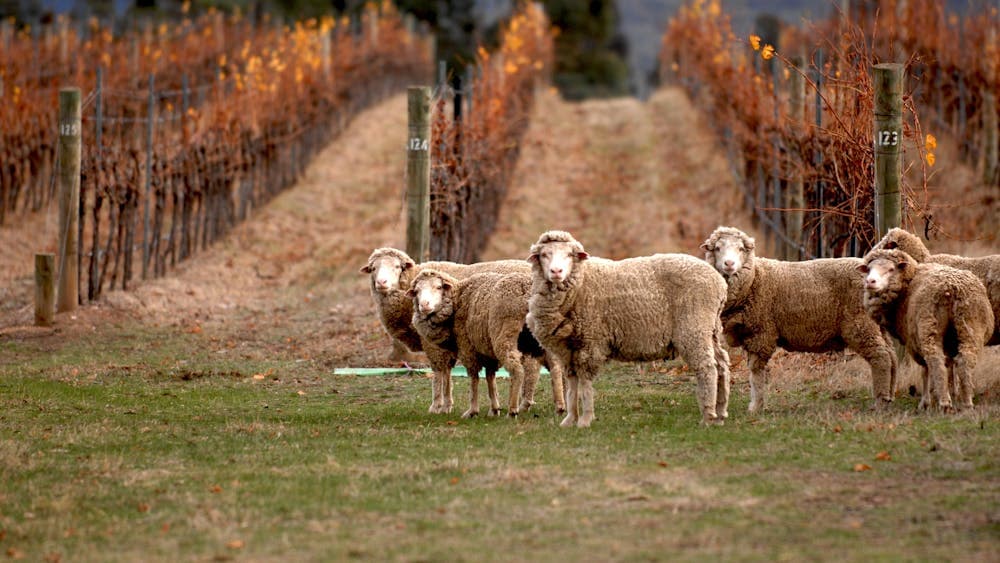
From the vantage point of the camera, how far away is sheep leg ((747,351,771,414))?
9.72 meters

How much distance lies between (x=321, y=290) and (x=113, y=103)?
929 centimetres

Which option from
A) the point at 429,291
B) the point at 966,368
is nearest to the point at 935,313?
the point at 966,368

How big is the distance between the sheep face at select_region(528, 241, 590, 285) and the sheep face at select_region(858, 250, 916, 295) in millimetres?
1929

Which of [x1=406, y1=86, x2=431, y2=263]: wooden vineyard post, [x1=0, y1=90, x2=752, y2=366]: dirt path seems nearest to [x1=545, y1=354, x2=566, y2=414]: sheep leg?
[x1=0, y1=90, x2=752, y2=366]: dirt path

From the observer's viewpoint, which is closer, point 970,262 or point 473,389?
point 970,262

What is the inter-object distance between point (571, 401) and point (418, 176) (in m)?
5.42

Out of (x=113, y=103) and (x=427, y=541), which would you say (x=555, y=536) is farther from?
(x=113, y=103)

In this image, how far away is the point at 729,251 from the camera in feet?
31.8

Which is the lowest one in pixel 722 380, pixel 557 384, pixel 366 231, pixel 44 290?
pixel 557 384

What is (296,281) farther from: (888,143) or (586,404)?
(586,404)

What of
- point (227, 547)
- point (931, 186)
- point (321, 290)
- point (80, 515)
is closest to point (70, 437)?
point (80, 515)

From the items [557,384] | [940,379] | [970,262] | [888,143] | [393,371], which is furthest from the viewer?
[393,371]

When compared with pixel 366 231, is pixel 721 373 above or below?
below

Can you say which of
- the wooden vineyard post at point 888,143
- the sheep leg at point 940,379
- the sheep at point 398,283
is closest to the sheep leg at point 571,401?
the sheep at point 398,283
